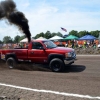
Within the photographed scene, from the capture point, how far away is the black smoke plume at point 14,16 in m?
14.6

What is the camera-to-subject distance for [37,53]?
11398mm

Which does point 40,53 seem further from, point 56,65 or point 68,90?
point 68,90

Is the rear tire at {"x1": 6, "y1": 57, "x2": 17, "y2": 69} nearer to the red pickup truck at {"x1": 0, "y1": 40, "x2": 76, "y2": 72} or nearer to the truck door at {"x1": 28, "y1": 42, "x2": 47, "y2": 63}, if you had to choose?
the red pickup truck at {"x1": 0, "y1": 40, "x2": 76, "y2": 72}

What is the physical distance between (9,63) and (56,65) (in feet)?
10.7

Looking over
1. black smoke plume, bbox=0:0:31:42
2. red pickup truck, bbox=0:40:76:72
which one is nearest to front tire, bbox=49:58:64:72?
red pickup truck, bbox=0:40:76:72

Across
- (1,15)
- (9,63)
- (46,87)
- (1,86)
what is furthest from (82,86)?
(1,15)

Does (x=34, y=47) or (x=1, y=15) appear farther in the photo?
(x=1, y=15)

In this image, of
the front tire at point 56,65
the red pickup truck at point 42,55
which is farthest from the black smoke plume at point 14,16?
the front tire at point 56,65

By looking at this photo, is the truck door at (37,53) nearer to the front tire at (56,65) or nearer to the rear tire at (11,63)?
the front tire at (56,65)

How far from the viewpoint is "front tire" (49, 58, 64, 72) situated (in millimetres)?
10719

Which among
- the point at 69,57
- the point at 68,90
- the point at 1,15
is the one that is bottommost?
the point at 68,90

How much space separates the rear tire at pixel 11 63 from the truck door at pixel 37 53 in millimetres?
1153

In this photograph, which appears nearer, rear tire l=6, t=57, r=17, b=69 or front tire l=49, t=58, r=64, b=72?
front tire l=49, t=58, r=64, b=72

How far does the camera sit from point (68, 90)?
6.58 metres
